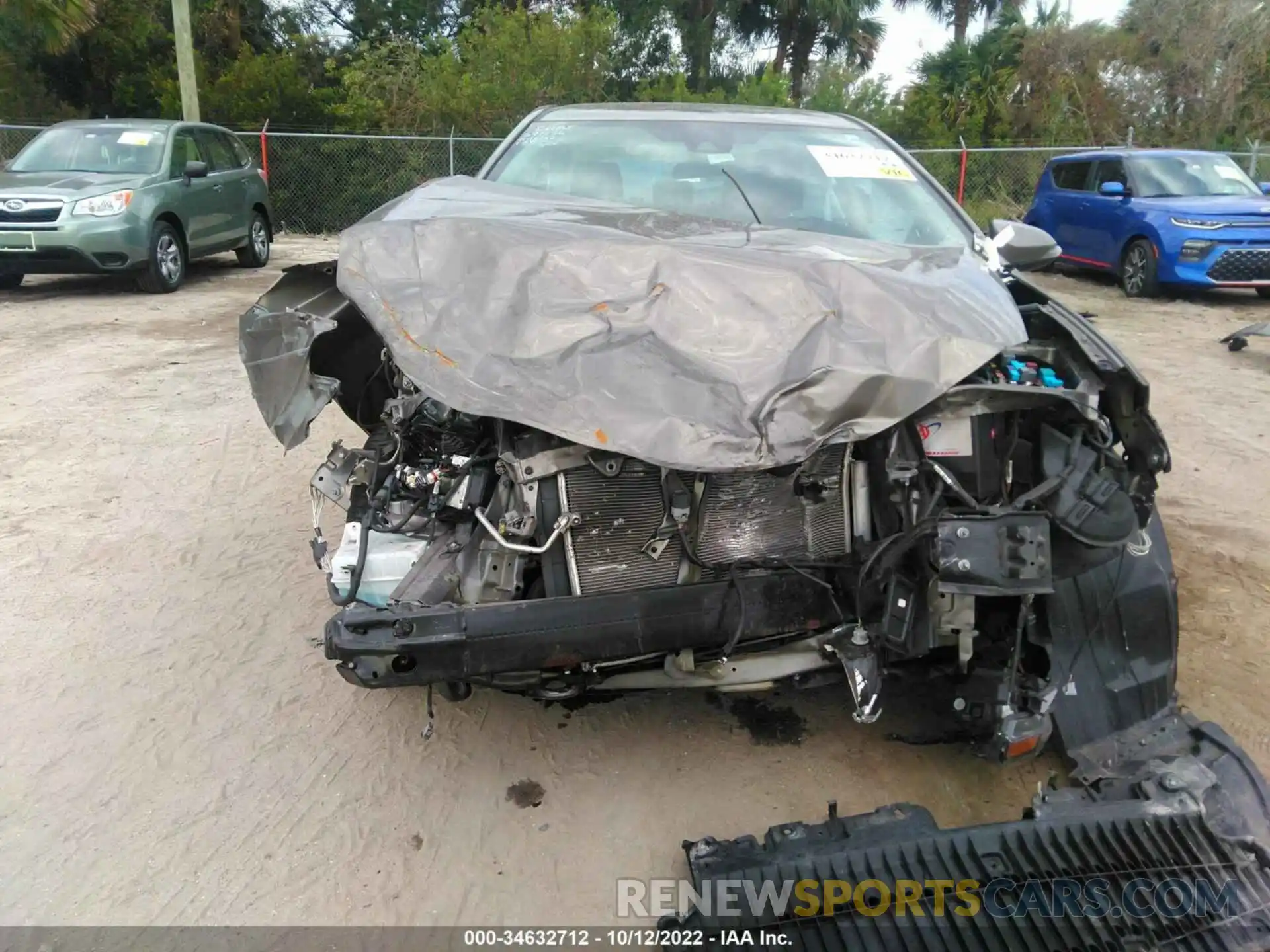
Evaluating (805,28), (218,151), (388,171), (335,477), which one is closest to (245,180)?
(218,151)

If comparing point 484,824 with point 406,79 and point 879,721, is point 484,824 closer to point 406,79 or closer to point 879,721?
point 879,721

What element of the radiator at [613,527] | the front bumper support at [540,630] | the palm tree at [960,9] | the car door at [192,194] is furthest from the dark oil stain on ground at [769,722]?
the palm tree at [960,9]

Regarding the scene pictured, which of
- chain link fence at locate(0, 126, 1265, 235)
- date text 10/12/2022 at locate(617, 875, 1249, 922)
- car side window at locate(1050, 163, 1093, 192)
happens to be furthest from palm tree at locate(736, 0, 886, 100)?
date text 10/12/2022 at locate(617, 875, 1249, 922)

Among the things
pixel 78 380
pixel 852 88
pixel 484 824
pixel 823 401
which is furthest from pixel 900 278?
pixel 852 88

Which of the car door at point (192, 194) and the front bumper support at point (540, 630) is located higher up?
the car door at point (192, 194)

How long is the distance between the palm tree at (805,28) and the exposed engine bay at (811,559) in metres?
26.0

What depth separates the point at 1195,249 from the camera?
1007 centimetres

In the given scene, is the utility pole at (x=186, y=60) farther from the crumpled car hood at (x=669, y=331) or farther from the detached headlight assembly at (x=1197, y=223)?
the crumpled car hood at (x=669, y=331)

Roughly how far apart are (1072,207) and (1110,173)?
2.00 feet

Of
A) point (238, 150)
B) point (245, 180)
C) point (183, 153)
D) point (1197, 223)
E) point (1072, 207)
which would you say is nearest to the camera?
point (1197, 223)

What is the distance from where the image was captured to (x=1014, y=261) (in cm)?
350

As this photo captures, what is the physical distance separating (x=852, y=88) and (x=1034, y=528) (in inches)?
1034

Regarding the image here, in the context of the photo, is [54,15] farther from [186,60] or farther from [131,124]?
[131,124]

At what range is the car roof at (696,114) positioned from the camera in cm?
420
